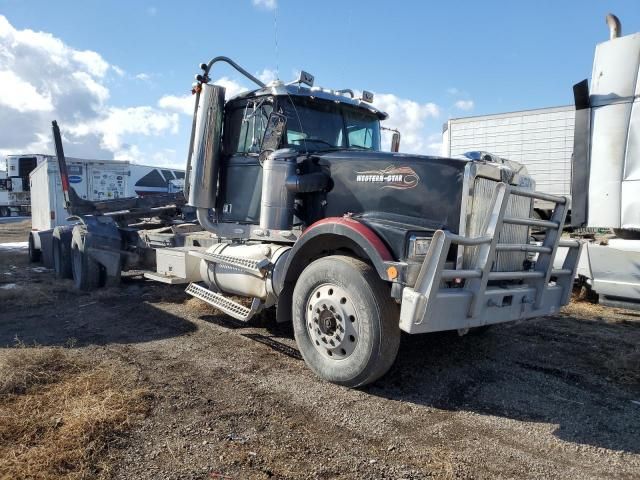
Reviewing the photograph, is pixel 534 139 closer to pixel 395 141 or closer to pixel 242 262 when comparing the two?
pixel 395 141

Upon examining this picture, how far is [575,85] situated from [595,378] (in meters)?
3.75

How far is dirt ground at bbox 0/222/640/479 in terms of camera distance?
3039 mm

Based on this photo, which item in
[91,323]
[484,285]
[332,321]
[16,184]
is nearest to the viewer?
[484,285]

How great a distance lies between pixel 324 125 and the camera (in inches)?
230

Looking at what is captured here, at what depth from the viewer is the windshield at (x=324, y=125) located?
18.4ft

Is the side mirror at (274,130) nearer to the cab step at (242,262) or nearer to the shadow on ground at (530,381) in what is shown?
the cab step at (242,262)

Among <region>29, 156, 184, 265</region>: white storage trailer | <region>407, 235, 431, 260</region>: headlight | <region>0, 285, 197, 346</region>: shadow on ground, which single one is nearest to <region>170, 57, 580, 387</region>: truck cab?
<region>407, 235, 431, 260</region>: headlight

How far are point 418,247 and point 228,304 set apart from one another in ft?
8.39

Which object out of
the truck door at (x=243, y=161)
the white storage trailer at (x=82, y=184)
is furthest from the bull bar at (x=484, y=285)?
the white storage trailer at (x=82, y=184)

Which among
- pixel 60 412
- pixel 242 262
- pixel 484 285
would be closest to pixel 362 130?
pixel 242 262

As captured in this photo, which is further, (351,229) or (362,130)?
(362,130)

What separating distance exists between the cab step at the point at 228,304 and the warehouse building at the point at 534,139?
887 cm

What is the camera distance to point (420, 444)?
10.8 feet

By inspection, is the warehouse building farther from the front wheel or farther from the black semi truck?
the front wheel
